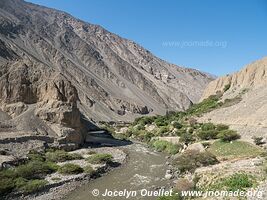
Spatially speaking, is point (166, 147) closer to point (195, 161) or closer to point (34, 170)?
point (195, 161)

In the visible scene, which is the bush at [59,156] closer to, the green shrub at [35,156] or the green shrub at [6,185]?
the green shrub at [35,156]

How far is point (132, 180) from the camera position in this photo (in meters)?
29.0

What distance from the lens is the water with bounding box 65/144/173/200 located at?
82.8 feet

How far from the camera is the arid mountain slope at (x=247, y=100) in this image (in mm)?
40578

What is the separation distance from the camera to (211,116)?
55.8 meters

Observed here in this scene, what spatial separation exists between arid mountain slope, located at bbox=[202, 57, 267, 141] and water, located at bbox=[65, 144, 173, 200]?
35.9 ft

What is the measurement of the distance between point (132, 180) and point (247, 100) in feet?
99.3

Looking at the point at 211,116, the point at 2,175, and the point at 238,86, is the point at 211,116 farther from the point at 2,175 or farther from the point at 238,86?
the point at 2,175

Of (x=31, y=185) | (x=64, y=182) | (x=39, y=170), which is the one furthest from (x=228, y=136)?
(x=31, y=185)

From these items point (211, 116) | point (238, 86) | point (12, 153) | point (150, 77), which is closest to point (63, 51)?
point (150, 77)

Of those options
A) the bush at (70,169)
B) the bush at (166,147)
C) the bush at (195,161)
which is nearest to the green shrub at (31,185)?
the bush at (70,169)

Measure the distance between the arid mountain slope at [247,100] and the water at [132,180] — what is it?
10.9m

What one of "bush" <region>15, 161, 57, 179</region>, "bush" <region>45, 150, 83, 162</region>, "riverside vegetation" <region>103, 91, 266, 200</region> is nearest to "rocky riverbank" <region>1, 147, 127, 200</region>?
"bush" <region>15, 161, 57, 179</region>

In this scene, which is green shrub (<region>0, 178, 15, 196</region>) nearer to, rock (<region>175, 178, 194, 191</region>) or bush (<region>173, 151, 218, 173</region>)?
rock (<region>175, 178, 194, 191</region>)
